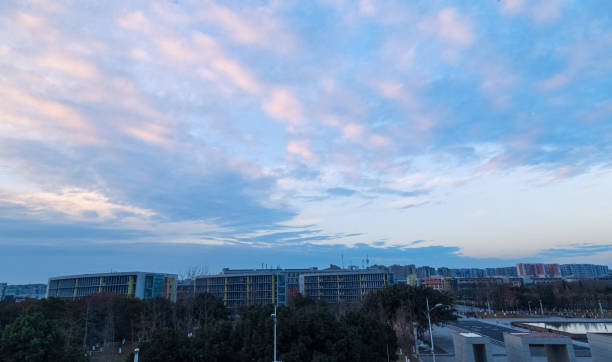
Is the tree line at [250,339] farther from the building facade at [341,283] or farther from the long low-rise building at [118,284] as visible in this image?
the building facade at [341,283]

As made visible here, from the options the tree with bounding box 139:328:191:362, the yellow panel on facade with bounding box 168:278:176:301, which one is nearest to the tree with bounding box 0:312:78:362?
the tree with bounding box 139:328:191:362

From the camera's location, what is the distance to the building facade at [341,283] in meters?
86.3

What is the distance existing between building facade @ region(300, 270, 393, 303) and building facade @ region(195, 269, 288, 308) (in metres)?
7.71

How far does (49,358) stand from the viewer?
16.9m

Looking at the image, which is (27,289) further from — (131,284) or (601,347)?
(601,347)

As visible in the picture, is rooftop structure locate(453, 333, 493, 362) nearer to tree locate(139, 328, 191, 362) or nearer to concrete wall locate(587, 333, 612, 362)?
concrete wall locate(587, 333, 612, 362)

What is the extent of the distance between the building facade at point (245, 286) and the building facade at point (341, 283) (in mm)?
7714

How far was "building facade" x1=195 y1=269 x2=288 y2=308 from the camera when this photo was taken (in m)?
84.9

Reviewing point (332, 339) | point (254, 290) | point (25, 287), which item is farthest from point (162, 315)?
point (25, 287)

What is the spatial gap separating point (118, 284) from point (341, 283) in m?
52.5

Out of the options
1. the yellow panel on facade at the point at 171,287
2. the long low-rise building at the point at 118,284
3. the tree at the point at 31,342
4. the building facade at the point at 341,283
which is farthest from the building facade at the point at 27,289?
the tree at the point at 31,342

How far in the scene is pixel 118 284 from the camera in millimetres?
75500

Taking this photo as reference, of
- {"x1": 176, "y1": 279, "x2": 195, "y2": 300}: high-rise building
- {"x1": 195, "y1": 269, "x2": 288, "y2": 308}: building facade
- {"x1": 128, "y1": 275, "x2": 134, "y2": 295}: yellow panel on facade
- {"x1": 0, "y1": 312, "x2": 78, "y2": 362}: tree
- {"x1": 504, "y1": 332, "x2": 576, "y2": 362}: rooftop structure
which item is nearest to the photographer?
{"x1": 0, "y1": 312, "x2": 78, "y2": 362}: tree

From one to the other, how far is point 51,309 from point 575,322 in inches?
2906
